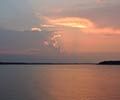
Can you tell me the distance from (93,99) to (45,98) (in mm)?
8450

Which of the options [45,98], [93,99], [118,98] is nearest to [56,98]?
[45,98]

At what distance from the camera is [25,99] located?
193ft

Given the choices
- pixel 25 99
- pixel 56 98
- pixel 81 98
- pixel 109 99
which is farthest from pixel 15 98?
pixel 109 99

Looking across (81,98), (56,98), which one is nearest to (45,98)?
(56,98)

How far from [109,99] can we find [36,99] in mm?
13117

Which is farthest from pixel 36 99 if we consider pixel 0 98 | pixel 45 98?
pixel 0 98

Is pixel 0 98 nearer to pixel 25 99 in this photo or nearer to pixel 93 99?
pixel 25 99

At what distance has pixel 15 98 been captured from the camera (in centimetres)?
5944

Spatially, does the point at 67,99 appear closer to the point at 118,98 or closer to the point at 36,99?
the point at 36,99

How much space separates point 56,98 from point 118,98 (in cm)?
1141

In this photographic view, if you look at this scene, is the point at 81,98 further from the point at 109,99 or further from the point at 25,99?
the point at 25,99

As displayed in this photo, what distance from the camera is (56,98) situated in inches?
2335

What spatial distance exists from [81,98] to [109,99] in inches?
201

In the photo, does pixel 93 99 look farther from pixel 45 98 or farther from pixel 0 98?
pixel 0 98
